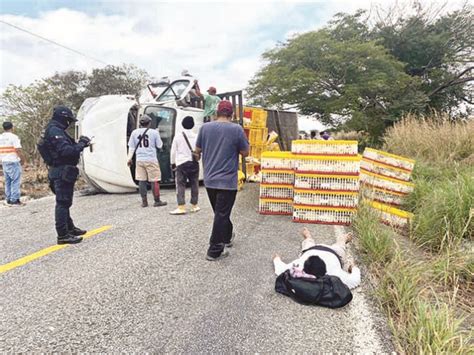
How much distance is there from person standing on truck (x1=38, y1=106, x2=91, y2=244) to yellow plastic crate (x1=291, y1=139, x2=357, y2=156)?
10.7 feet

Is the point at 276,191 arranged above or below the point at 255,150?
below

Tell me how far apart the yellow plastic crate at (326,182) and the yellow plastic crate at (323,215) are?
0.33 m

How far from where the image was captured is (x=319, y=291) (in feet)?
9.06

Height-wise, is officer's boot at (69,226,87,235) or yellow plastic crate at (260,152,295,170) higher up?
yellow plastic crate at (260,152,295,170)

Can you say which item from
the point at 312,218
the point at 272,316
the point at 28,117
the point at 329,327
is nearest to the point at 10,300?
the point at 272,316

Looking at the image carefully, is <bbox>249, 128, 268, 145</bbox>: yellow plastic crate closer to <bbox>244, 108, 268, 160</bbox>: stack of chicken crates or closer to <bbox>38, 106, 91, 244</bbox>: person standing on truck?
<bbox>244, 108, 268, 160</bbox>: stack of chicken crates

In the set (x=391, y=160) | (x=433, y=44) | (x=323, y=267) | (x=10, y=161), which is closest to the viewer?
(x=323, y=267)

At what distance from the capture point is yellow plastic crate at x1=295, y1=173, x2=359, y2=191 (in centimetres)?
502

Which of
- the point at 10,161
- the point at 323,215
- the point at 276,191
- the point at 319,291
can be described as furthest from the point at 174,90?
A: the point at 319,291

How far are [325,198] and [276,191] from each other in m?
0.98

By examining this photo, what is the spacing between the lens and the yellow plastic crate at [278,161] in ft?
19.0

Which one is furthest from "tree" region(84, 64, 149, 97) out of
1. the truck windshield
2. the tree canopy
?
the truck windshield

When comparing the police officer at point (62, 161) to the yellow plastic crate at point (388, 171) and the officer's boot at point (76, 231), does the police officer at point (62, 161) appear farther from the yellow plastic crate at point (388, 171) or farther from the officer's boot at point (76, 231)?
the yellow plastic crate at point (388, 171)

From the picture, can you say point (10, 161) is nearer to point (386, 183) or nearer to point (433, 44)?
point (386, 183)
